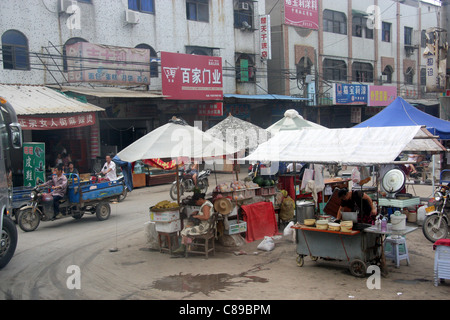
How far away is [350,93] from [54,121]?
19.7 m

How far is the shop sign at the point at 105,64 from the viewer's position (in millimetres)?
17781

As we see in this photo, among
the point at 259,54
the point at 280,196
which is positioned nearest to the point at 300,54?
the point at 259,54

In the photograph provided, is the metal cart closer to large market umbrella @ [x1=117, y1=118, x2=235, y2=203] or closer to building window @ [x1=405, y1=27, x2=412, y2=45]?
large market umbrella @ [x1=117, y1=118, x2=235, y2=203]

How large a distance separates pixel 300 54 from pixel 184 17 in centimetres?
1016

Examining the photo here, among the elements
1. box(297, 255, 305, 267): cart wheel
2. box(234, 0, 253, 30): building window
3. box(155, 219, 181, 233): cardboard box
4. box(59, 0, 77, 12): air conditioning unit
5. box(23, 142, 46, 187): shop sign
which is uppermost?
box(234, 0, 253, 30): building window

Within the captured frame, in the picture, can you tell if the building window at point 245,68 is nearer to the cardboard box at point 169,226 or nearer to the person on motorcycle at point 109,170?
the person on motorcycle at point 109,170

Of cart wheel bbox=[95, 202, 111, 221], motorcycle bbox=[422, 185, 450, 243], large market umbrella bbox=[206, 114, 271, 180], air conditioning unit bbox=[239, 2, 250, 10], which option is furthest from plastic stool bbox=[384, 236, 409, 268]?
air conditioning unit bbox=[239, 2, 250, 10]

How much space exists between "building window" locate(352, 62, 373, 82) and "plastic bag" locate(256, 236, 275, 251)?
94.6ft

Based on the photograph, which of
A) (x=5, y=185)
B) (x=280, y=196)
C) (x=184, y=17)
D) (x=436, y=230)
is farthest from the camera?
(x=184, y=17)

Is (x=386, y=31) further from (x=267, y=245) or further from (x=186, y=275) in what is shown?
(x=186, y=275)

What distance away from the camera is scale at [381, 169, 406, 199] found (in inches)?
405

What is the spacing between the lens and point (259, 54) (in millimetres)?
28141

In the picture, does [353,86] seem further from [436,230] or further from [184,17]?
[436,230]

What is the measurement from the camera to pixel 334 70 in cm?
3366
